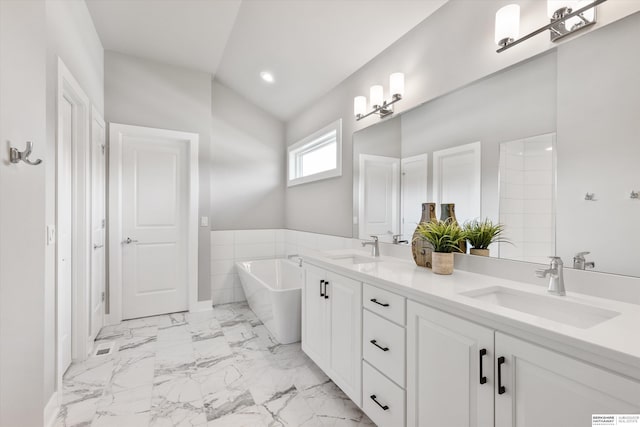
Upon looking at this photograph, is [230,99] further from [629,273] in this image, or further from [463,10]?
[629,273]

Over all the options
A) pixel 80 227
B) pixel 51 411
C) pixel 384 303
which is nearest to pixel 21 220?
pixel 51 411

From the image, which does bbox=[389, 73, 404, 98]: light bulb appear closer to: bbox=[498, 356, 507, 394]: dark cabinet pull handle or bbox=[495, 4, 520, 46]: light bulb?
bbox=[495, 4, 520, 46]: light bulb

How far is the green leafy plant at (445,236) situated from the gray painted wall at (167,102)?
9.02 ft

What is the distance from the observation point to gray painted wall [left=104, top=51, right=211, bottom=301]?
316cm

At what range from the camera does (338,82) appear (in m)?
2.97

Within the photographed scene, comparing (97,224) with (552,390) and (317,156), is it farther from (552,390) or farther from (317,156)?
(552,390)

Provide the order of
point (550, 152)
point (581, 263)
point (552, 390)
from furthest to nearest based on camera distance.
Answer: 1. point (550, 152)
2. point (581, 263)
3. point (552, 390)

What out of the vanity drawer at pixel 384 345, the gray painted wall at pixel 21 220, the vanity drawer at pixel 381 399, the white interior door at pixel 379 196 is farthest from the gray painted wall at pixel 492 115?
the gray painted wall at pixel 21 220

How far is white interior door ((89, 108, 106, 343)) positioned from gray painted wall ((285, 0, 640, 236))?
213 centimetres

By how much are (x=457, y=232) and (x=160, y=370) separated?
2.30 metres

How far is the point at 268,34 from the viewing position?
2691mm

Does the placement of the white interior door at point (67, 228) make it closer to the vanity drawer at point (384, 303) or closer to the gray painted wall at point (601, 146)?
the vanity drawer at point (384, 303)

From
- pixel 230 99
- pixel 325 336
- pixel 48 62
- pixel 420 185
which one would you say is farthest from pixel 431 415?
pixel 230 99

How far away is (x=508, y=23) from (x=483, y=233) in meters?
1.02
